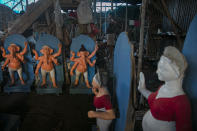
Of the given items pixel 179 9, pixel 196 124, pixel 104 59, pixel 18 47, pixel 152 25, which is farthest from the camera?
pixel 152 25

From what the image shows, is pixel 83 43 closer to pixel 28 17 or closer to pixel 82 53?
pixel 82 53

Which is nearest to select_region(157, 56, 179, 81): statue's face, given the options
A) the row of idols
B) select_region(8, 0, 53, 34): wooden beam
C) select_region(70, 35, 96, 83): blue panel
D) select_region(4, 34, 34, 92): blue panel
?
the row of idols

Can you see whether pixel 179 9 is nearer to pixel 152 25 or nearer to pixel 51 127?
pixel 152 25

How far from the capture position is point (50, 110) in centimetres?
309

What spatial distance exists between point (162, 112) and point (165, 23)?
23.9ft

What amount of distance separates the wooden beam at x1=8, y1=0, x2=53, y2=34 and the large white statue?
427cm

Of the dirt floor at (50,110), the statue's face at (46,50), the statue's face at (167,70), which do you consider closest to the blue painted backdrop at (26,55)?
the dirt floor at (50,110)

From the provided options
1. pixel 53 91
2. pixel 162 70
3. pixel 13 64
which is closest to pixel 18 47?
pixel 13 64

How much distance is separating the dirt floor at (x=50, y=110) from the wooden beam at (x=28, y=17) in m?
1.96

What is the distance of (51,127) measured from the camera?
8.59ft

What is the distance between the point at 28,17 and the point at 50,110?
9.59ft

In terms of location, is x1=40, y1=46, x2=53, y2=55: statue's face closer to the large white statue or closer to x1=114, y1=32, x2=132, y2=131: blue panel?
x1=114, y1=32, x2=132, y2=131: blue panel

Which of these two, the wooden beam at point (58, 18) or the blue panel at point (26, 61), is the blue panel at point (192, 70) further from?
the blue panel at point (26, 61)

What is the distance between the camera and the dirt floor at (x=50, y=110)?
8.71 feet
